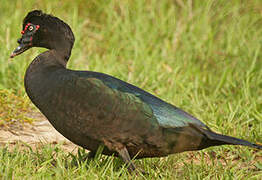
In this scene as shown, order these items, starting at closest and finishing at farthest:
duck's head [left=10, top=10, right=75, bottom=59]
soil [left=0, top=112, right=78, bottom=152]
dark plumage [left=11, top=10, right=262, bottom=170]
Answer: dark plumage [left=11, top=10, right=262, bottom=170], duck's head [left=10, top=10, right=75, bottom=59], soil [left=0, top=112, right=78, bottom=152]

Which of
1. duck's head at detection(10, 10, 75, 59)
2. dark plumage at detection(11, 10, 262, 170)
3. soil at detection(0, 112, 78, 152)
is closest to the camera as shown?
dark plumage at detection(11, 10, 262, 170)

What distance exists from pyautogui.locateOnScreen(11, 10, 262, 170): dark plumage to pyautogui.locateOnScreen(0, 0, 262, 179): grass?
294mm

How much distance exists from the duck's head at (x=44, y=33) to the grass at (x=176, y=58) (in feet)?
2.38

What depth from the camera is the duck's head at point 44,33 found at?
131 inches

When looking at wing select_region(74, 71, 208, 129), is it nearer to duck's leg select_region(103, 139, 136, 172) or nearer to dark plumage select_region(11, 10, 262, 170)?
dark plumage select_region(11, 10, 262, 170)

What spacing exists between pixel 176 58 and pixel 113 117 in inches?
111

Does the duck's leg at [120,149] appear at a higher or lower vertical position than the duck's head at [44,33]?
lower

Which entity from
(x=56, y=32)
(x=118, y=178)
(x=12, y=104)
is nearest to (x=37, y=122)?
(x=12, y=104)

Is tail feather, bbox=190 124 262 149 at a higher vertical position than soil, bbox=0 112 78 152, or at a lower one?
higher

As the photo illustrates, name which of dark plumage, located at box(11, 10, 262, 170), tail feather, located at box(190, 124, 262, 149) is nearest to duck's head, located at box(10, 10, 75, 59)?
dark plumage, located at box(11, 10, 262, 170)

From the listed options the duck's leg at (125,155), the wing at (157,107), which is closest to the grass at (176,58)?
the duck's leg at (125,155)

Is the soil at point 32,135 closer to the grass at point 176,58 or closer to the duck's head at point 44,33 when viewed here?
the grass at point 176,58

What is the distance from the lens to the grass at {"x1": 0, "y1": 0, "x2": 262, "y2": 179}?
3.87 metres

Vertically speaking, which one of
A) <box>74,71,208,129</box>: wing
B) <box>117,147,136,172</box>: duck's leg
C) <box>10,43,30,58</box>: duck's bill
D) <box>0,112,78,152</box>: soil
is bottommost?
<box>0,112,78,152</box>: soil
